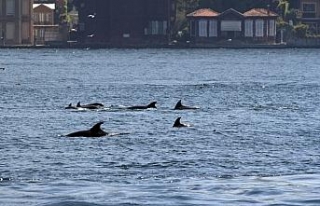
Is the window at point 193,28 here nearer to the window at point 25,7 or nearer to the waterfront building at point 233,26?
the waterfront building at point 233,26

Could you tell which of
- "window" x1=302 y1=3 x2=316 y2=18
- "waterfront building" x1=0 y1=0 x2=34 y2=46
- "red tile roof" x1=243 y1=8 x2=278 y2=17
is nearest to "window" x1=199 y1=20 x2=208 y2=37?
"red tile roof" x1=243 y1=8 x2=278 y2=17

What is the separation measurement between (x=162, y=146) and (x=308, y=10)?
152m

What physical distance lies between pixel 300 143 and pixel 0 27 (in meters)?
156

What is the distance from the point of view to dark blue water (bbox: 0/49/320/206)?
3266cm

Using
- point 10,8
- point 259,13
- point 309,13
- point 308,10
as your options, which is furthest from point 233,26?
point 10,8

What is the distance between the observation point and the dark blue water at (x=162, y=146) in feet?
107

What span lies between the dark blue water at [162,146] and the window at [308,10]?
100.0 metres

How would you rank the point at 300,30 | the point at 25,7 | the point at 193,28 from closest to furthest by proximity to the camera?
the point at 193,28
the point at 300,30
the point at 25,7

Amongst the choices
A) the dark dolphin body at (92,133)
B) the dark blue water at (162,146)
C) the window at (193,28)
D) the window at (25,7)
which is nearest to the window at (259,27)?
the window at (193,28)

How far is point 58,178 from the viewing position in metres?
35.3

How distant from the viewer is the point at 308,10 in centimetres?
19388

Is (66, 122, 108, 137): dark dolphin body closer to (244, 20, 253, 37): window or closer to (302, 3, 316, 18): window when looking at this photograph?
(244, 20, 253, 37): window

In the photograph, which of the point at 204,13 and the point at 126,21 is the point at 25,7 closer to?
the point at 126,21

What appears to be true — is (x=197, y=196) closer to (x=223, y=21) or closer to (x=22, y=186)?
(x=22, y=186)
